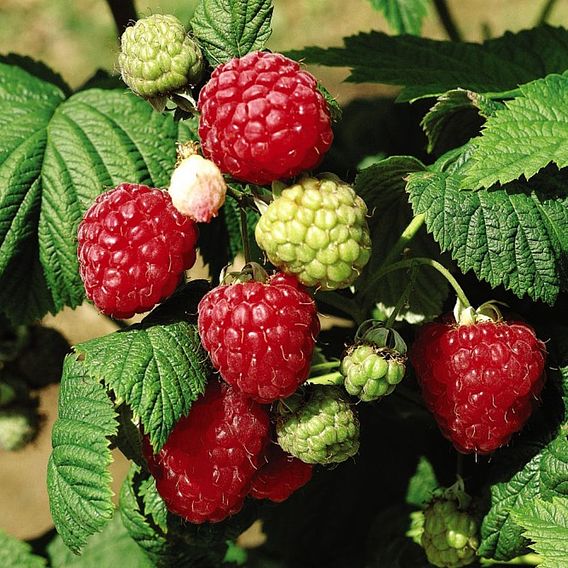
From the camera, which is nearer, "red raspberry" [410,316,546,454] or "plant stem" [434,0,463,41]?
"red raspberry" [410,316,546,454]

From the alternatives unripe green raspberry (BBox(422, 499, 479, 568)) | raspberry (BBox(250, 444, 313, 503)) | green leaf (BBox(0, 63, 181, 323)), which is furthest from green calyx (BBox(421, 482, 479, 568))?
green leaf (BBox(0, 63, 181, 323))

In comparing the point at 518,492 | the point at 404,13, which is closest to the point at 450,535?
the point at 518,492

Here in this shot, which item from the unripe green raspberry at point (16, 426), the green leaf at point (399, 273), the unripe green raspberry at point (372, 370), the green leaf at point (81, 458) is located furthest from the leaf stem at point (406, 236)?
the unripe green raspberry at point (16, 426)

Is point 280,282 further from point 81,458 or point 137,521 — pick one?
point 137,521

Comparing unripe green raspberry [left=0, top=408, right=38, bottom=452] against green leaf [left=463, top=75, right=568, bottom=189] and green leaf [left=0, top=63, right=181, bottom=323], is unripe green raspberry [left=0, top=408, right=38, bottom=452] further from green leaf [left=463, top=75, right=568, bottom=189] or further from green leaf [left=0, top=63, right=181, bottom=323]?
green leaf [left=463, top=75, right=568, bottom=189]

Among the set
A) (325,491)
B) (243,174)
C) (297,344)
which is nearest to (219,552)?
(325,491)

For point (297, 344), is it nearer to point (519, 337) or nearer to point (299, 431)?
point (299, 431)
